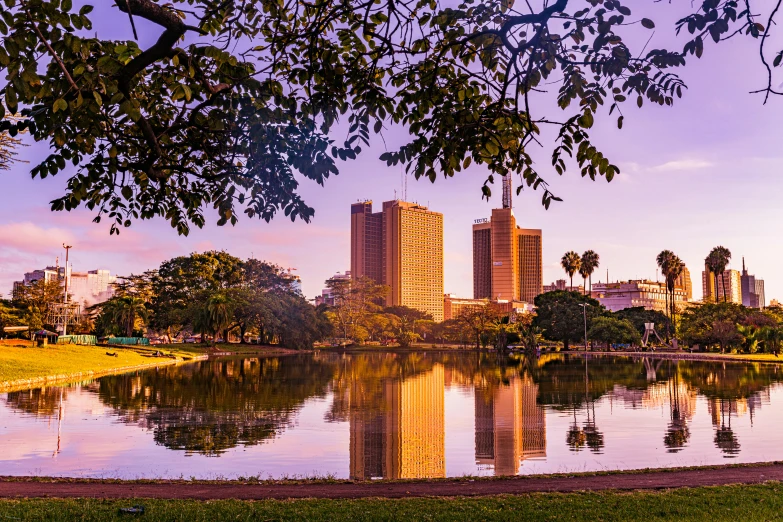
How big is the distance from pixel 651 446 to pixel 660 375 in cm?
3068

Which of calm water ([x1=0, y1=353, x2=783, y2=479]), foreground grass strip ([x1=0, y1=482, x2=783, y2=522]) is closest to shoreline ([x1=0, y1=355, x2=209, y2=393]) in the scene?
calm water ([x1=0, y1=353, x2=783, y2=479])

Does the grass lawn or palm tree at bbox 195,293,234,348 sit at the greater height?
palm tree at bbox 195,293,234,348

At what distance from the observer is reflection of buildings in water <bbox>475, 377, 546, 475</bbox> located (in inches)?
635

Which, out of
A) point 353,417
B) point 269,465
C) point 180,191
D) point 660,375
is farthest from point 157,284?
point 180,191

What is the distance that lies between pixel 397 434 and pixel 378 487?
29.2 feet

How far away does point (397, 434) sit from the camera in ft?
65.4

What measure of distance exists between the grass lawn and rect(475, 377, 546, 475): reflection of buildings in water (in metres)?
24.9

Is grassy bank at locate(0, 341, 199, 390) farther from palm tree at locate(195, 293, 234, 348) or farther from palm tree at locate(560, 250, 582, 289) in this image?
palm tree at locate(560, 250, 582, 289)

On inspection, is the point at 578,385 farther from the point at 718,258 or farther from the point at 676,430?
the point at 718,258

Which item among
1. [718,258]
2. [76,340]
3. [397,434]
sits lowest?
[397,434]

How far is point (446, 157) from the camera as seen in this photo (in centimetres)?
634

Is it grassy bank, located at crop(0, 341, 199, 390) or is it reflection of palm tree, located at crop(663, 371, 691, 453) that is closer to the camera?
reflection of palm tree, located at crop(663, 371, 691, 453)

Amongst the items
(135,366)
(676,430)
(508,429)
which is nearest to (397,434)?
(508,429)

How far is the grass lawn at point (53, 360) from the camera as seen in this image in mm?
36750
